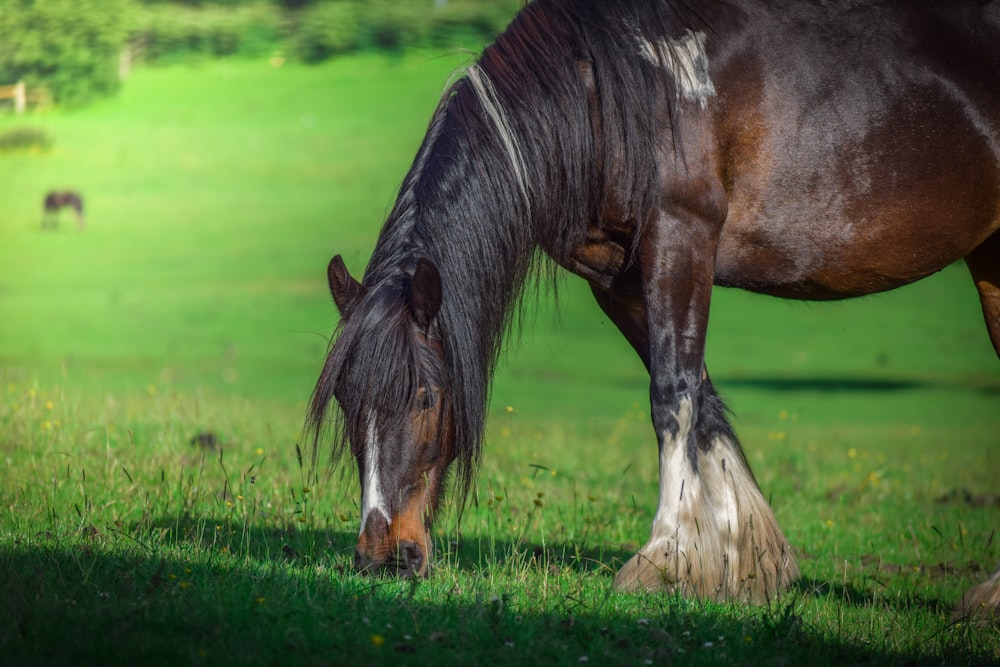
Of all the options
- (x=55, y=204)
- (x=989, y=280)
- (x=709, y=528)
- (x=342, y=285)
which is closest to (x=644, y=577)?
(x=709, y=528)

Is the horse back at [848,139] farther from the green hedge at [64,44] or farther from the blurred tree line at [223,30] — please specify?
the green hedge at [64,44]

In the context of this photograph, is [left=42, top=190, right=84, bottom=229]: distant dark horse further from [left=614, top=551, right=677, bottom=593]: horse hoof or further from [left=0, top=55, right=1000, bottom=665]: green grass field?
[left=614, top=551, right=677, bottom=593]: horse hoof

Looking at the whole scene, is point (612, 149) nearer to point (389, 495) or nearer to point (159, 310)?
point (389, 495)

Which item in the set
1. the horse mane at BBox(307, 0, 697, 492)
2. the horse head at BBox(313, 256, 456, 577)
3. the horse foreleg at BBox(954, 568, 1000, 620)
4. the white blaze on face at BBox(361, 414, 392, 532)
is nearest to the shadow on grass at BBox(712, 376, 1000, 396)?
the horse foreleg at BBox(954, 568, 1000, 620)

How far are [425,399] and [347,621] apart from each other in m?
1.04

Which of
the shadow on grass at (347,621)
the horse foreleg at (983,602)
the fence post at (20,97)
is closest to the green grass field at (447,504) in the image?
A: the shadow on grass at (347,621)

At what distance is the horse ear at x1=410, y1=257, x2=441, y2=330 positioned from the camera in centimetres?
446

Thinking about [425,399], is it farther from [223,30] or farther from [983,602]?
[223,30]

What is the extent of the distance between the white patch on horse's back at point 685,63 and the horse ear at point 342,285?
171 centimetres

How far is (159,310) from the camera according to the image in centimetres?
2698

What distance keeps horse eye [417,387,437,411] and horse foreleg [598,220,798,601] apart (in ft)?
3.54

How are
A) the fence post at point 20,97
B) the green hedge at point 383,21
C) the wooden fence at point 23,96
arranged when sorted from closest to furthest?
the fence post at point 20,97 → the wooden fence at point 23,96 → the green hedge at point 383,21

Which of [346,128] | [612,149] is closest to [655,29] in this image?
[612,149]

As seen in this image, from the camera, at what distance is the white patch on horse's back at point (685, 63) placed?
521 cm
